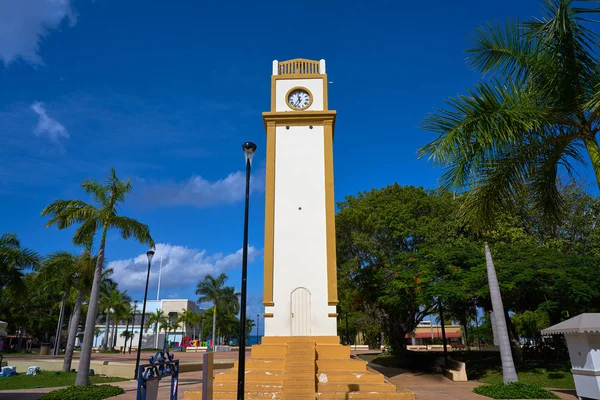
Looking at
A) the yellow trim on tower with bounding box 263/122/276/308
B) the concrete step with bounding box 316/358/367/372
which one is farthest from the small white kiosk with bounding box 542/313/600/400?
the yellow trim on tower with bounding box 263/122/276/308

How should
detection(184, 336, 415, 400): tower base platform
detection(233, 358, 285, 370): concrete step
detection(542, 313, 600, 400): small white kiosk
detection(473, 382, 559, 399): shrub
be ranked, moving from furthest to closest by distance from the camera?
detection(233, 358, 285, 370): concrete step, detection(473, 382, 559, 399): shrub, detection(184, 336, 415, 400): tower base platform, detection(542, 313, 600, 400): small white kiosk

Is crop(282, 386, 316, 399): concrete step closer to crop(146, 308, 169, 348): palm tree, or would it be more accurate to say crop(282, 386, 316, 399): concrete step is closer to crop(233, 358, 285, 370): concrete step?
crop(233, 358, 285, 370): concrete step

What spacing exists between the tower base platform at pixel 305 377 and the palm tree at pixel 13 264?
11.9 metres

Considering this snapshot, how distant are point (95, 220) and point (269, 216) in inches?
285

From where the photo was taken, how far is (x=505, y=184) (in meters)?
8.04

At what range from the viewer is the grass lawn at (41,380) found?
18.0 metres

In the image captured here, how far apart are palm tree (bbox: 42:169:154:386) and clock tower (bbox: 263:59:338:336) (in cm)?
602

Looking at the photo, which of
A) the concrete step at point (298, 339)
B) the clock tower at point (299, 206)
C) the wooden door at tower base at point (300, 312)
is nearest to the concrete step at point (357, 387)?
the concrete step at point (298, 339)

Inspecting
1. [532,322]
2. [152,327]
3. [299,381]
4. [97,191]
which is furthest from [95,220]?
[152,327]

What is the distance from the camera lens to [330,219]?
17.5m

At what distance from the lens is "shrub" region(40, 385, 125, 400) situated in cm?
1316

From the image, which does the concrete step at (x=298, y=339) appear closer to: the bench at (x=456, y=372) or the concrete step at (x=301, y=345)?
the concrete step at (x=301, y=345)

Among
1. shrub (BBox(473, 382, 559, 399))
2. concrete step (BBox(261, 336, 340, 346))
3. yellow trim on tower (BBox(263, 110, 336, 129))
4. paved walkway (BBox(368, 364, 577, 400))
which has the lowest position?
paved walkway (BBox(368, 364, 577, 400))

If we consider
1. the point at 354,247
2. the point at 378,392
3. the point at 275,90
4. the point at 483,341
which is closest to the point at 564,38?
the point at 378,392
